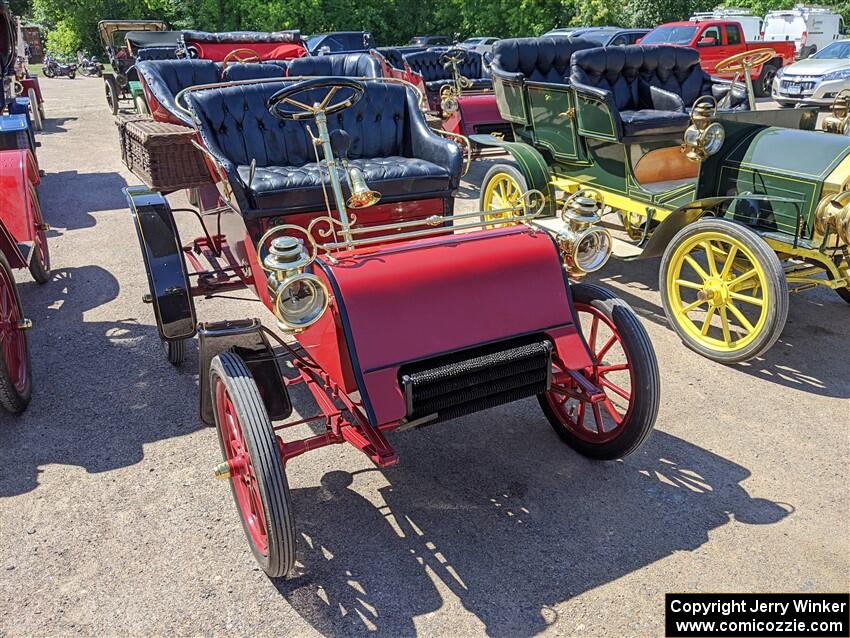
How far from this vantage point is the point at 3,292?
360cm

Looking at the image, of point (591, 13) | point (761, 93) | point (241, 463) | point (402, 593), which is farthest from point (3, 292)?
point (591, 13)

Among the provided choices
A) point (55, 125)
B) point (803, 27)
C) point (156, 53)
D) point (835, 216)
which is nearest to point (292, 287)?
point (835, 216)

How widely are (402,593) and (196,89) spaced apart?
324 centimetres

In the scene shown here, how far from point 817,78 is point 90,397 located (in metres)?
14.7

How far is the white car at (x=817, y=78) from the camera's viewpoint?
13.4 m

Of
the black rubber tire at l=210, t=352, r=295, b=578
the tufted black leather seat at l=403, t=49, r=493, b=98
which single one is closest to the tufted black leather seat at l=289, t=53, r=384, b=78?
the black rubber tire at l=210, t=352, r=295, b=578

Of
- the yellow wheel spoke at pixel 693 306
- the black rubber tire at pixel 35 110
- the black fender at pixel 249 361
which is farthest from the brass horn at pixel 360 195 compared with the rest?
the black rubber tire at pixel 35 110

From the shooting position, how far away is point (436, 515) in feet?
9.18

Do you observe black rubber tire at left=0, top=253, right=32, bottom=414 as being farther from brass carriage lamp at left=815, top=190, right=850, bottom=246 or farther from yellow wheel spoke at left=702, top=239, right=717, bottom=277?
brass carriage lamp at left=815, top=190, right=850, bottom=246

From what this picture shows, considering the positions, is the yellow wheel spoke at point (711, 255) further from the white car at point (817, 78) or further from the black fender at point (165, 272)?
the white car at point (817, 78)

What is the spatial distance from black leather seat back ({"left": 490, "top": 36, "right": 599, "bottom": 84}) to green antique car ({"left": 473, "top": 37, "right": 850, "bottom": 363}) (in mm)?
12

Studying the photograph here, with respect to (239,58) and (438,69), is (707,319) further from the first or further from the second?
(438,69)

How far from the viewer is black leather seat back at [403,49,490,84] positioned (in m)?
11.3

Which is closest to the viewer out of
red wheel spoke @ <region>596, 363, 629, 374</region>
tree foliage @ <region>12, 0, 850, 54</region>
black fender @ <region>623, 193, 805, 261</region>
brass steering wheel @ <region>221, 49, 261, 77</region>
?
red wheel spoke @ <region>596, 363, 629, 374</region>
